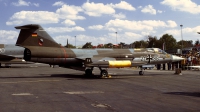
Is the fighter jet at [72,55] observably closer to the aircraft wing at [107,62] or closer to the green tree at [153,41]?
the aircraft wing at [107,62]

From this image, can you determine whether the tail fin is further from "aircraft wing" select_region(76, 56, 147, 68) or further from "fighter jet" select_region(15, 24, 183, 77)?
"aircraft wing" select_region(76, 56, 147, 68)

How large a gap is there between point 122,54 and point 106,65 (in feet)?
10.3

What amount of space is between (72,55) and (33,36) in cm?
405

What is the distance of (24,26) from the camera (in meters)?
21.9

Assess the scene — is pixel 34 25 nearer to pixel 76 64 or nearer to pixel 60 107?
pixel 76 64

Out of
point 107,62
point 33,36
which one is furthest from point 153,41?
point 33,36

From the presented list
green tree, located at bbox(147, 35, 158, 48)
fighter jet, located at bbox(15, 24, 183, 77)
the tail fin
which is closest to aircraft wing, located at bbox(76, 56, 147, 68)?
fighter jet, located at bbox(15, 24, 183, 77)

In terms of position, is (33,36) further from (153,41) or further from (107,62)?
(153,41)

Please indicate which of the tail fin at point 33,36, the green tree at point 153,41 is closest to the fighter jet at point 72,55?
the tail fin at point 33,36

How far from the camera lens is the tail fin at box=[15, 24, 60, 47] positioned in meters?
22.2

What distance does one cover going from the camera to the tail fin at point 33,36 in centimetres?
2216

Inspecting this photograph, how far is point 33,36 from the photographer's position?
22453mm

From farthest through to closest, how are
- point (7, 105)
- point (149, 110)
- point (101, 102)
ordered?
point (101, 102) → point (7, 105) → point (149, 110)

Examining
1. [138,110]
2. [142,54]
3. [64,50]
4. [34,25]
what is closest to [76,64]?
[64,50]
